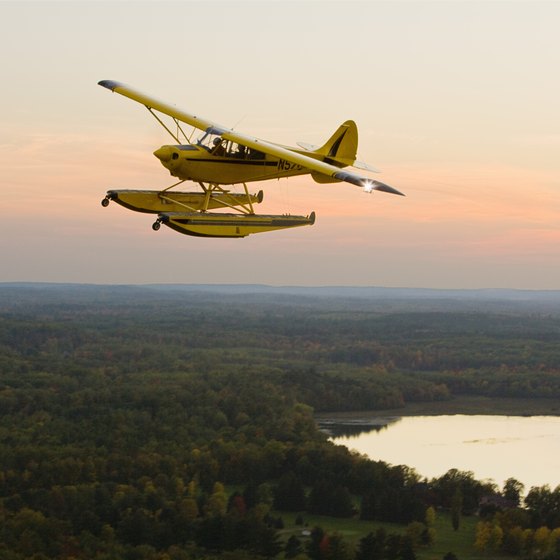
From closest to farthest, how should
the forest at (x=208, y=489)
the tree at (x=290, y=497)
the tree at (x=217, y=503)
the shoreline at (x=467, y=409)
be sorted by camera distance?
the forest at (x=208, y=489), the tree at (x=217, y=503), the tree at (x=290, y=497), the shoreline at (x=467, y=409)

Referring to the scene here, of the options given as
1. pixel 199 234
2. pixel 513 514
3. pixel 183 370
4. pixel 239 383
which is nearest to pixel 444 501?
pixel 513 514

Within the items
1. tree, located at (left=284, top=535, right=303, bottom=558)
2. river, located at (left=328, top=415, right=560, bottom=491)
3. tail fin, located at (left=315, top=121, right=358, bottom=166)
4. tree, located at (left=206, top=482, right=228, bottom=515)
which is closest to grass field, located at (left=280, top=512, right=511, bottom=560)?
tree, located at (left=284, top=535, right=303, bottom=558)

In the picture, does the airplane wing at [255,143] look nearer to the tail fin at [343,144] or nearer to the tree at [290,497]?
the tail fin at [343,144]

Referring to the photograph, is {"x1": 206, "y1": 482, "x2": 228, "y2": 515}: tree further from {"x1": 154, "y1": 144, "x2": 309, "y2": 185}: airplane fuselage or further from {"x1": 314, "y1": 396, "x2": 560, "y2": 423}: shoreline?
{"x1": 314, "y1": 396, "x2": 560, "y2": 423}: shoreline

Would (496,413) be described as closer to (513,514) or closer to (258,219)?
(513,514)

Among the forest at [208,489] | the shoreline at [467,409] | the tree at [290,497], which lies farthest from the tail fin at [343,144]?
the shoreline at [467,409]

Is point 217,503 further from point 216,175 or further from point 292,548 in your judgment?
point 216,175

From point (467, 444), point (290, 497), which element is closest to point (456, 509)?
point (290, 497)
